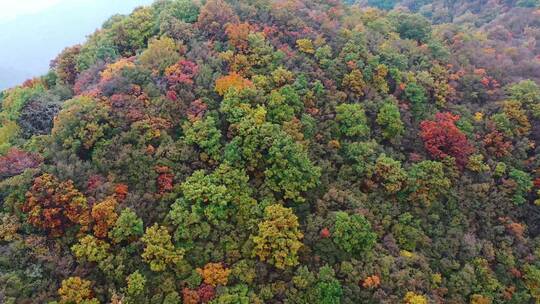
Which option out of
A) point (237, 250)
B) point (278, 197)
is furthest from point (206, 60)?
point (237, 250)

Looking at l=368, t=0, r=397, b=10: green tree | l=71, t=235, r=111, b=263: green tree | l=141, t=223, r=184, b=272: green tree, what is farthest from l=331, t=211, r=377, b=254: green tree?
l=368, t=0, r=397, b=10: green tree

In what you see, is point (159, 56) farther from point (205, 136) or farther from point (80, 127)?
point (80, 127)

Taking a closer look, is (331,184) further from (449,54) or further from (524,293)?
(449,54)

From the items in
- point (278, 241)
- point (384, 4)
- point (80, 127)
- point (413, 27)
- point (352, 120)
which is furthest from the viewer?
point (384, 4)

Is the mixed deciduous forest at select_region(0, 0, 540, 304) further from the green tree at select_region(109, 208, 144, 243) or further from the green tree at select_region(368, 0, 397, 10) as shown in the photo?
the green tree at select_region(368, 0, 397, 10)

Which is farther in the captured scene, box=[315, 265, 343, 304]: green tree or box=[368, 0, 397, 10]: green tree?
box=[368, 0, 397, 10]: green tree

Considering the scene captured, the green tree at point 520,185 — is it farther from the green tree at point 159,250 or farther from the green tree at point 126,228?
the green tree at point 126,228

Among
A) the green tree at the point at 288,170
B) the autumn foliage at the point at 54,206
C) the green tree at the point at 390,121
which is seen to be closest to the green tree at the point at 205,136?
the green tree at the point at 288,170

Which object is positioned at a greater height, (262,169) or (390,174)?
(262,169)

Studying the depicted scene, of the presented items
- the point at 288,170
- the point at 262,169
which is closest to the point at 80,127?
the point at 262,169
